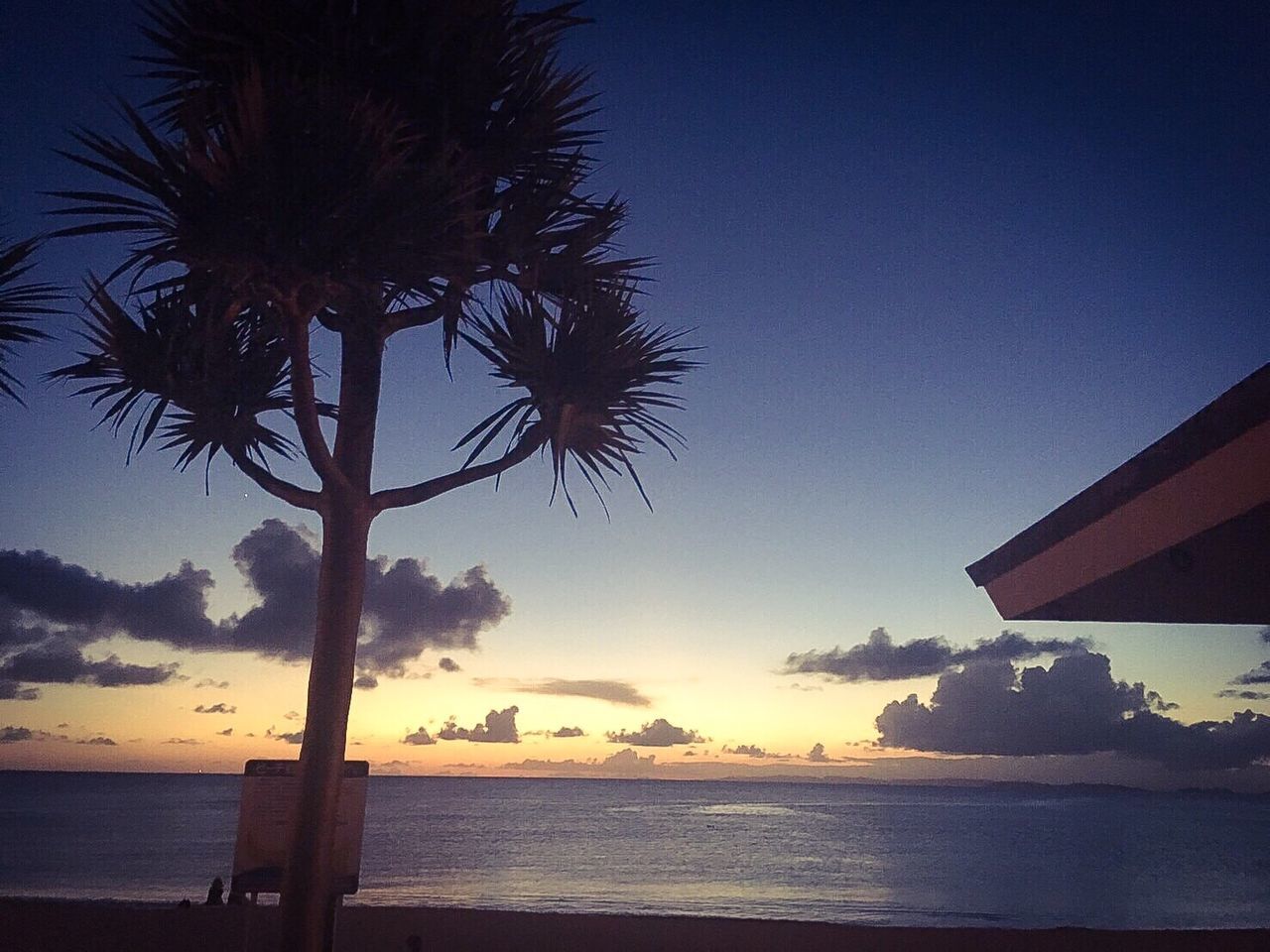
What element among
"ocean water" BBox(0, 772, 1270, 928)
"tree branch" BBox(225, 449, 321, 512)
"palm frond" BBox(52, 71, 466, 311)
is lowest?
"ocean water" BBox(0, 772, 1270, 928)

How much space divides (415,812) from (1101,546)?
7559cm

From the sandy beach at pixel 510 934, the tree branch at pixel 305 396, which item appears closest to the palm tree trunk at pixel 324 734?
the tree branch at pixel 305 396

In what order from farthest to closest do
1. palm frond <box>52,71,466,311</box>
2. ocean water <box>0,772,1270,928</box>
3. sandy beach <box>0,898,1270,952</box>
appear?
ocean water <box>0,772,1270,928</box> < sandy beach <box>0,898,1270,952</box> < palm frond <box>52,71,466,311</box>

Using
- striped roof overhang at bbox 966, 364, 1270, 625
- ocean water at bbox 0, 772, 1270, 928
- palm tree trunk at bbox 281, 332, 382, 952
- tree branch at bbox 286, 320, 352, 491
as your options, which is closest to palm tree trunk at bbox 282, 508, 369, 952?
palm tree trunk at bbox 281, 332, 382, 952

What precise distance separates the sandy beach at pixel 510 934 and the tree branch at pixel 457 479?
437cm

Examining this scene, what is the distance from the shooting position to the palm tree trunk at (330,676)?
465 cm

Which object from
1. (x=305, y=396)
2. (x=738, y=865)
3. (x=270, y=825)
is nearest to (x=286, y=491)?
(x=305, y=396)

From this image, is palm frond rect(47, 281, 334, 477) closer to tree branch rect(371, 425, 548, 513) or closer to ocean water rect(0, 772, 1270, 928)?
tree branch rect(371, 425, 548, 513)

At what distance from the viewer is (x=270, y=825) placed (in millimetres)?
A: 4711

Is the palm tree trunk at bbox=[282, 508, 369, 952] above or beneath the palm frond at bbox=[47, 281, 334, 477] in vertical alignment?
beneath

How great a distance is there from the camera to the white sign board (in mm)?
4699

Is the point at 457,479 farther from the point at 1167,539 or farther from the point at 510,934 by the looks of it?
the point at 510,934

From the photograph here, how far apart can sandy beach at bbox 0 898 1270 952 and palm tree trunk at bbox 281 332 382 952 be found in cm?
356

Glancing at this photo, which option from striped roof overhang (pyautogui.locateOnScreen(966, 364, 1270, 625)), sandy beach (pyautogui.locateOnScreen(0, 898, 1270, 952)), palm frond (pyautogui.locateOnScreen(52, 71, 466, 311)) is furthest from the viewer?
sandy beach (pyautogui.locateOnScreen(0, 898, 1270, 952))
